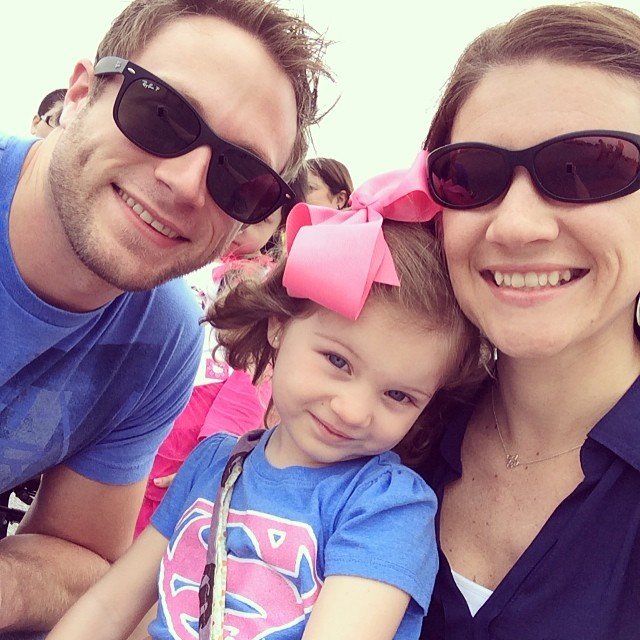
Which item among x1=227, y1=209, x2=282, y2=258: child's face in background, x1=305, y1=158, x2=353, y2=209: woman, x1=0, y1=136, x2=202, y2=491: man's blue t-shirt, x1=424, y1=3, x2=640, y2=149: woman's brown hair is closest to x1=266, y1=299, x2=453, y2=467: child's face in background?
x1=424, y1=3, x2=640, y2=149: woman's brown hair

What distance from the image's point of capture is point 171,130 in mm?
1741

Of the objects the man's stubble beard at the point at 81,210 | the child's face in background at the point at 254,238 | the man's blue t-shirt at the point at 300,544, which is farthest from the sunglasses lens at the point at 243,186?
the child's face in background at the point at 254,238

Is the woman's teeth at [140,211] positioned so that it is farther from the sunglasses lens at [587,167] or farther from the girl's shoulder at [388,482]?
the sunglasses lens at [587,167]

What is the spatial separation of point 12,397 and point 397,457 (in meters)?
1.12

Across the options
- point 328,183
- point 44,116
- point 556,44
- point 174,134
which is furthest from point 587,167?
point 44,116

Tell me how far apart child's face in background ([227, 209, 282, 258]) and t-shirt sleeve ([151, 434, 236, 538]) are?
158cm

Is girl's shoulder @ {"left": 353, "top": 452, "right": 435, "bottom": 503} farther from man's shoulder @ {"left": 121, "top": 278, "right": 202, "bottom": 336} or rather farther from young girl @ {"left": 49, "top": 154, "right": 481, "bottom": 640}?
man's shoulder @ {"left": 121, "top": 278, "right": 202, "bottom": 336}

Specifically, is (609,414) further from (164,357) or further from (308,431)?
(164,357)

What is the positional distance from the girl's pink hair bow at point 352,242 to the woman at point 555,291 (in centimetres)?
11

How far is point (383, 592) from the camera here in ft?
4.14

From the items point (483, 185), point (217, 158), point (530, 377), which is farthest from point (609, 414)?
point (217, 158)

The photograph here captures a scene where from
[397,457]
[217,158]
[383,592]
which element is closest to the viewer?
[383,592]

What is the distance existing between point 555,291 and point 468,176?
289 millimetres

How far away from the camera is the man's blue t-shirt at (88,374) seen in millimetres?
1824
